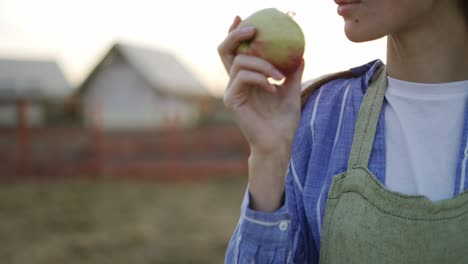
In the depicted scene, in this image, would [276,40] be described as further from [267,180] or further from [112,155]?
[112,155]

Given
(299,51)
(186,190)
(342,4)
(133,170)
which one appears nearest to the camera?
(342,4)

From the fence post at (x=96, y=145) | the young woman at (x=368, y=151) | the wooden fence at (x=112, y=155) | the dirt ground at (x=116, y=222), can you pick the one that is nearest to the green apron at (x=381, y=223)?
the young woman at (x=368, y=151)

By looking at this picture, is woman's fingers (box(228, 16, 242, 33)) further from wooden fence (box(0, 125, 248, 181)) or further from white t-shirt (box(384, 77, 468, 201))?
wooden fence (box(0, 125, 248, 181))

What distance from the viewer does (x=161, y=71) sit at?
807 inches

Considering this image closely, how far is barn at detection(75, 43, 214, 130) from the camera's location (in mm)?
19000

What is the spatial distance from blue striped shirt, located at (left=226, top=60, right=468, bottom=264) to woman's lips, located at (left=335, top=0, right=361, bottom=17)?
0.70ft

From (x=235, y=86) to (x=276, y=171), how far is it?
0.21 meters

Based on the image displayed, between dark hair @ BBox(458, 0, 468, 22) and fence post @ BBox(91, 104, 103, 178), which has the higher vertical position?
dark hair @ BBox(458, 0, 468, 22)

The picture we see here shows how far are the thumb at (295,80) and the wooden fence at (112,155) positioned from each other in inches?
296

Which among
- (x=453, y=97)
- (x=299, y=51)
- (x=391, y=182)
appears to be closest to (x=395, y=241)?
(x=391, y=182)

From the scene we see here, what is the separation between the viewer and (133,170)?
336 inches

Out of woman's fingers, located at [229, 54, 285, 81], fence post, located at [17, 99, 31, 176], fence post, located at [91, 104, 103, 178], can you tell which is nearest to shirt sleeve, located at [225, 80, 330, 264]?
woman's fingers, located at [229, 54, 285, 81]

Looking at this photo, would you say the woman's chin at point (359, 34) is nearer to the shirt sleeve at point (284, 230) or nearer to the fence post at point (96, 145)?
the shirt sleeve at point (284, 230)

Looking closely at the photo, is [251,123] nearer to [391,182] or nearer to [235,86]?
[235,86]
